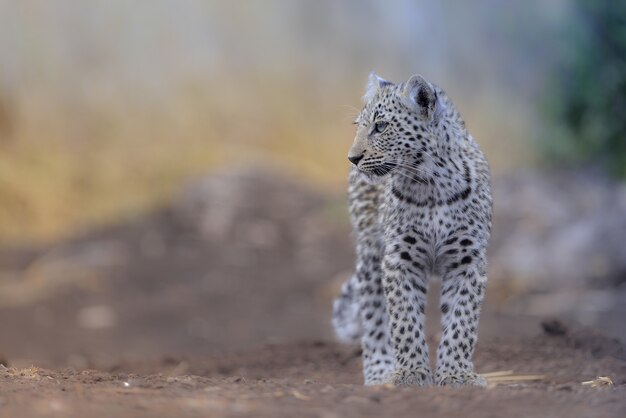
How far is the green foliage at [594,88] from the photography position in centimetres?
1530

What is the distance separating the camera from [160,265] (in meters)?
15.7

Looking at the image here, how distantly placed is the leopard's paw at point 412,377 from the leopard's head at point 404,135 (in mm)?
1118

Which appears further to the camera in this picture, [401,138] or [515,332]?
[515,332]

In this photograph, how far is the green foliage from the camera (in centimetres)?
1530

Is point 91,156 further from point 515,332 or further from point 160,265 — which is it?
point 515,332

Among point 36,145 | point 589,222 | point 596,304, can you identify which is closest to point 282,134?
point 36,145

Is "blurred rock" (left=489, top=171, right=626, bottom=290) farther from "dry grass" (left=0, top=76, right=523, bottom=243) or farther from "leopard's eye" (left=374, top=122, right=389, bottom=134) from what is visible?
"leopard's eye" (left=374, top=122, right=389, bottom=134)

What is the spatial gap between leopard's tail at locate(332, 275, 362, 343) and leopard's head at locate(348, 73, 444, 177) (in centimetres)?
176

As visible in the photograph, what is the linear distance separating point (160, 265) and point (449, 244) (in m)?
9.88

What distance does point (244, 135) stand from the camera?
1781cm

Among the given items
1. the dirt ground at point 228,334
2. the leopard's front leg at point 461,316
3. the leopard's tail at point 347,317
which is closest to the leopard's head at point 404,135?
the leopard's front leg at point 461,316

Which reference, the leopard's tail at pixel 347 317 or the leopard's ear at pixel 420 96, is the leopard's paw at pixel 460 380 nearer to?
the leopard's ear at pixel 420 96

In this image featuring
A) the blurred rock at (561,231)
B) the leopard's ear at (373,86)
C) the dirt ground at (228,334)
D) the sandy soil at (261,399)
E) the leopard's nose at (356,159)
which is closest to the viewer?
the sandy soil at (261,399)

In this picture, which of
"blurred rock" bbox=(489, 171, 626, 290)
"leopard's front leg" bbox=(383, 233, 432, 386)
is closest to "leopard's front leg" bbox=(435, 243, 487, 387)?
"leopard's front leg" bbox=(383, 233, 432, 386)
